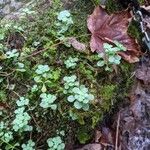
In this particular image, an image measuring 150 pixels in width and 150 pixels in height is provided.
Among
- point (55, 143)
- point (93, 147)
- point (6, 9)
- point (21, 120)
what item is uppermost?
point (6, 9)

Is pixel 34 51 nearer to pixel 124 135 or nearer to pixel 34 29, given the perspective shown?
pixel 34 29

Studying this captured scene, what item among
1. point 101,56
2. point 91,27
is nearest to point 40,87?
point 101,56

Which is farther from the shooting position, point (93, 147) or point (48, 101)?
point (93, 147)

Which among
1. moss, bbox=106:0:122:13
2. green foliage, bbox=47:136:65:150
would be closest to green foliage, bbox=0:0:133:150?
green foliage, bbox=47:136:65:150

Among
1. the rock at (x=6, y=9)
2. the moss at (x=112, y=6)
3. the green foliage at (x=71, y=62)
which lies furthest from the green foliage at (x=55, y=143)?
the rock at (x=6, y=9)

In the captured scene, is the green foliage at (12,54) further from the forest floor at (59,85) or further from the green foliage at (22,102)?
the green foliage at (22,102)

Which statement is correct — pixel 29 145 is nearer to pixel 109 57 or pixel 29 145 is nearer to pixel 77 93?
pixel 77 93

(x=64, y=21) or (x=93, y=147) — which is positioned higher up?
(x=64, y=21)

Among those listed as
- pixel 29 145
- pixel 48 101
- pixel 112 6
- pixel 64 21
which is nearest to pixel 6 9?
pixel 64 21
